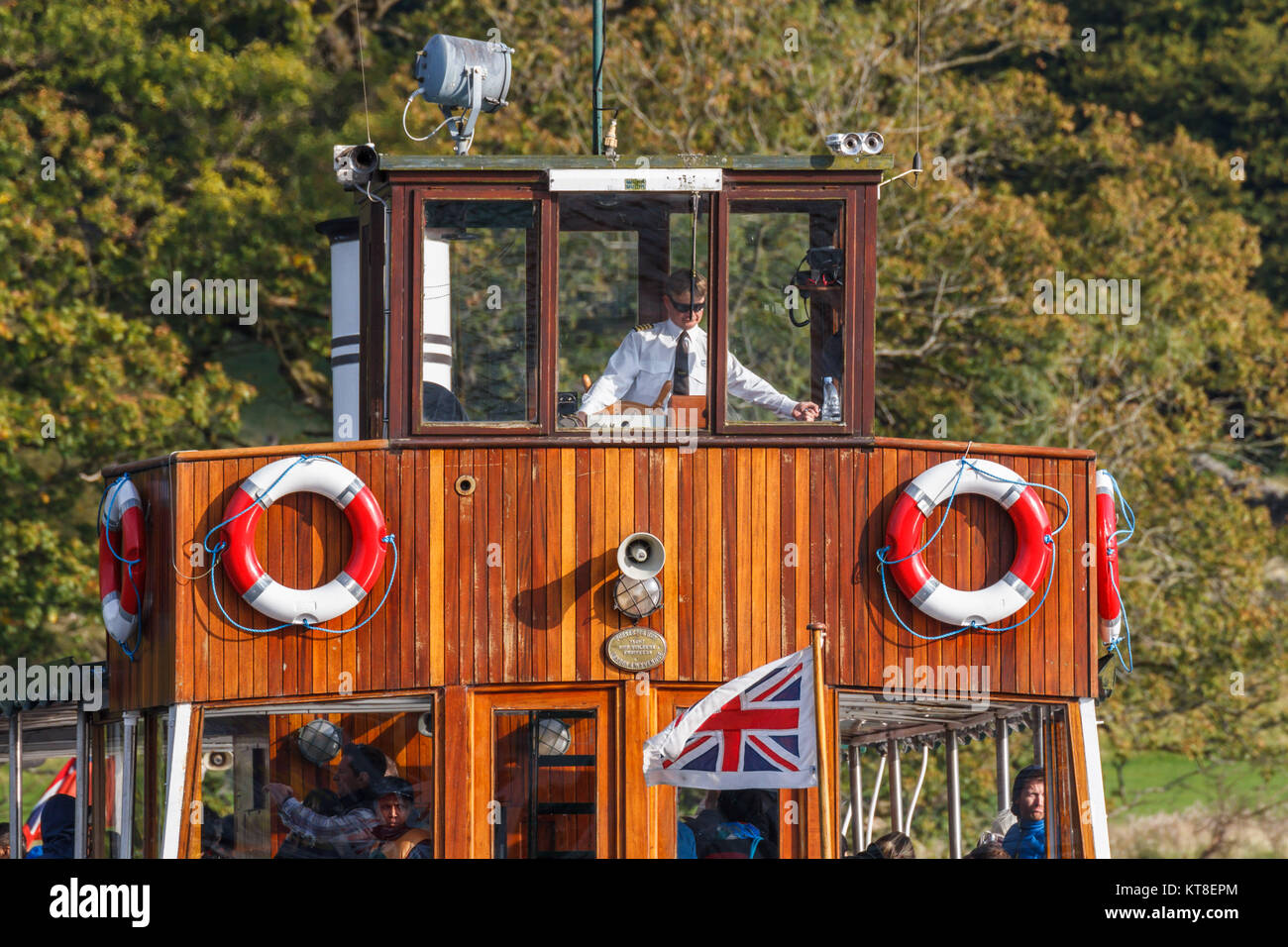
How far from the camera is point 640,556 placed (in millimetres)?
9570

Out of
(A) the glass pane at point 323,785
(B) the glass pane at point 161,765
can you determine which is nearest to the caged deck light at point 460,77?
(A) the glass pane at point 323,785

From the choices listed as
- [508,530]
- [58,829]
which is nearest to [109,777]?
[58,829]

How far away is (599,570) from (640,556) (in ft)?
0.86

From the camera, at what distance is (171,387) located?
2278cm

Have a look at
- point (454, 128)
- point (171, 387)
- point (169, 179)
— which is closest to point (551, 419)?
point (454, 128)

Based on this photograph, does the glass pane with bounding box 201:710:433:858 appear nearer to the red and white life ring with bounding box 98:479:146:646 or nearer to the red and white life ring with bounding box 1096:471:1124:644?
the red and white life ring with bounding box 98:479:146:646

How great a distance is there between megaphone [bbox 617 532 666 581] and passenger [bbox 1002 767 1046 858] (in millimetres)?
2368

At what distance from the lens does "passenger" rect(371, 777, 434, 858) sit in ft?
31.7

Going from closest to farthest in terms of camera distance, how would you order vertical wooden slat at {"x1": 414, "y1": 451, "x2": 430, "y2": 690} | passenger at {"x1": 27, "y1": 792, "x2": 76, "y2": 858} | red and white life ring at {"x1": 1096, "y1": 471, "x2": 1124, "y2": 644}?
vertical wooden slat at {"x1": 414, "y1": 451, "x2": 430, "y2": 690} → red and white life ring at {"x1": 1096, "y1": 471, "x2": 1124, "y2": 644} → passenger at {"x1": 27, "y1": 792, "x2": 76, "y2": 858}

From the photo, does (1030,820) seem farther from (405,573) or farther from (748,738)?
(405,573)

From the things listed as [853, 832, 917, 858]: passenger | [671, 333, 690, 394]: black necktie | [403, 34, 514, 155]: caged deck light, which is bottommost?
[853, 832, 917, 858]: passenger

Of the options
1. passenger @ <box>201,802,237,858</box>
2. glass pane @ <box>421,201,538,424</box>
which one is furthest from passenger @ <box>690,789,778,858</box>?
passenger @ <box>201,802,237,858</box>

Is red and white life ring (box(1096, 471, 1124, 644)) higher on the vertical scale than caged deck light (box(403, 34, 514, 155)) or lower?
Answer: lower
